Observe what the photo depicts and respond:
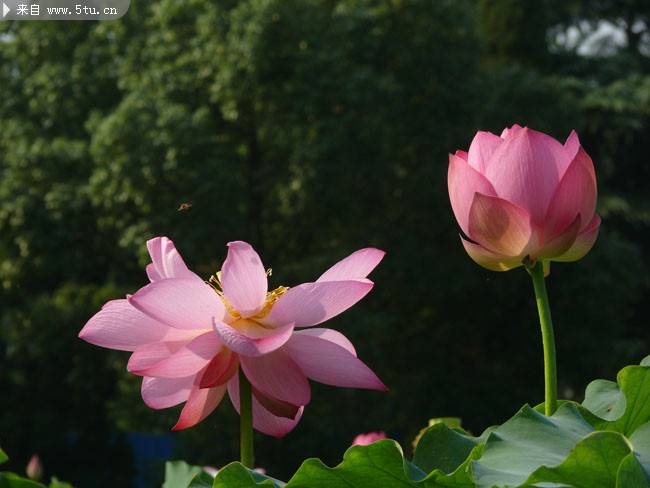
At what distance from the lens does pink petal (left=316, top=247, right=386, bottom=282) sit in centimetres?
56

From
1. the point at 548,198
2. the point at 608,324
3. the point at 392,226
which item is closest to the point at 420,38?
the point at 392,226

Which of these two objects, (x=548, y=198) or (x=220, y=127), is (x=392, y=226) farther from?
(x=548, y=198)

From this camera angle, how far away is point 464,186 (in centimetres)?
60

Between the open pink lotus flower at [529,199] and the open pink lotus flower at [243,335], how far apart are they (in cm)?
7

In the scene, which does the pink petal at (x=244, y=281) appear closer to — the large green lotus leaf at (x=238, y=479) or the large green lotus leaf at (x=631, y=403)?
the large green lotus leaf at (x=238, y=479)

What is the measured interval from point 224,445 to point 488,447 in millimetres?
6218

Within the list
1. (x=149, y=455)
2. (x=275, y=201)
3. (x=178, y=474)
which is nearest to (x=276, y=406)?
(x=178, y=474)

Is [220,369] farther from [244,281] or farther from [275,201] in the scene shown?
[275,201]

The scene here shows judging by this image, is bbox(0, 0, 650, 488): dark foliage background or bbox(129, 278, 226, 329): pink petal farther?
bbox(0, 0, 650, 488): dark foliage background

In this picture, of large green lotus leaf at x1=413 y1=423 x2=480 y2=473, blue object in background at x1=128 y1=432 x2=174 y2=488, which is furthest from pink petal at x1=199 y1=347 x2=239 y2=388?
blue object in background at x1=128 y1=432 x2=174 y2=488

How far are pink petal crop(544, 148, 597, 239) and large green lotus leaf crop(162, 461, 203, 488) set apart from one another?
1.11ft

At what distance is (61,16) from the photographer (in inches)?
324

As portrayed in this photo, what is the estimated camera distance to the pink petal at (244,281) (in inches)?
21.4

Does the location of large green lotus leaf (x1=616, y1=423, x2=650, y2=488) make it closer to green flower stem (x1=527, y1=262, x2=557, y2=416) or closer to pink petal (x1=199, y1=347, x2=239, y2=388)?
green flower stem (x1=527, y1=262, x2=557, y2=416)
